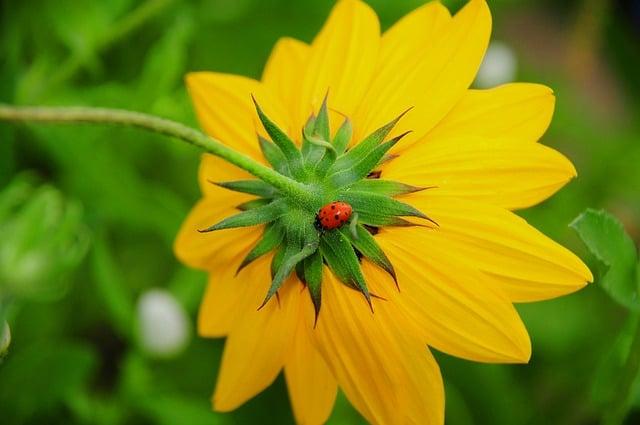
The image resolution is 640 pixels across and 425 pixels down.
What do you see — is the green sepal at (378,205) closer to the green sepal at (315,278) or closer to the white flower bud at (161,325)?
the green sepal at (315,278)

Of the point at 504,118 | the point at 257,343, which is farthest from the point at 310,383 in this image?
the point at 504,118

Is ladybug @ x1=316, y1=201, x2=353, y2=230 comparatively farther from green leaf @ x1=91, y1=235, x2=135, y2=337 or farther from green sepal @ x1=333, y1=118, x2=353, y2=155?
green leaf @ x1=91, y1=235, x2=135, y2=337

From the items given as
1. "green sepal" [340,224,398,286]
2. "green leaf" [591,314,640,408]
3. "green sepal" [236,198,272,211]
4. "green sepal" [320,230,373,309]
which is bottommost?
"green leaf" [591,314,640,408]

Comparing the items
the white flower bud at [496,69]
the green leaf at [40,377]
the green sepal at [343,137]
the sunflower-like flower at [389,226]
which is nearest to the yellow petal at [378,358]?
the sunflower-like flower at [389,226]

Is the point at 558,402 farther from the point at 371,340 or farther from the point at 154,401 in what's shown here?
the point at 371,340

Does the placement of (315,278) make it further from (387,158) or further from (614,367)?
(614,367)

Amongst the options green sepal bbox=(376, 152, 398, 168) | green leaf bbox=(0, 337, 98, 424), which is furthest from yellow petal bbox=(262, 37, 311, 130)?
green leaf bbox=(0, 337, 98, 424)

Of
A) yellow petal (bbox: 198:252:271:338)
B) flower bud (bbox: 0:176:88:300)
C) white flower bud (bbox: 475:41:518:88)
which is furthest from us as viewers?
white flower bud (bbox: 475:41:518:88)
